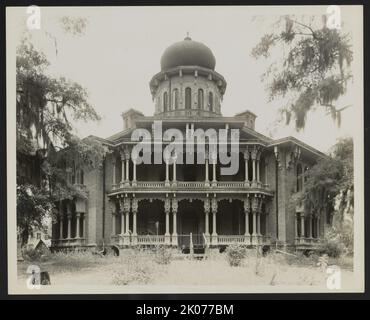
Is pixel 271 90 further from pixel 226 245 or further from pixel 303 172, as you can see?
pixel 226 245

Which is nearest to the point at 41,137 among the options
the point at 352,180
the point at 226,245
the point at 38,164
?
the point at 38,164

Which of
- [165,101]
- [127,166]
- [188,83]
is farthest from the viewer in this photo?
[188,83]

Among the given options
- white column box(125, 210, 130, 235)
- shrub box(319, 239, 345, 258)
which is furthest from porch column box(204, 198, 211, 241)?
shrub box(319, 239, 345, 258)

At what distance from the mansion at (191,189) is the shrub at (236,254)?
0.54 feet

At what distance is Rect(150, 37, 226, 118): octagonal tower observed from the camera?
48.3 ft

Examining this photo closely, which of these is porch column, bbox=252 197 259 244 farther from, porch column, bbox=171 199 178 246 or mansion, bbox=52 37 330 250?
porch column, bbox=171 199 178 246

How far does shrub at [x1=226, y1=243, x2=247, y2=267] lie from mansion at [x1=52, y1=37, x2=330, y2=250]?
16cm

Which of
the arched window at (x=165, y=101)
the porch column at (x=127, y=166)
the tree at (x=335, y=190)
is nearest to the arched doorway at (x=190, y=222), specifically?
the porch column at (x=127, y=166)

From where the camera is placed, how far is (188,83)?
1664 centimetres

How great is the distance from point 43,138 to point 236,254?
6.06 metres

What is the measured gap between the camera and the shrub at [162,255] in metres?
14.5

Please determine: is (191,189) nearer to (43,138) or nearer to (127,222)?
(127,222)

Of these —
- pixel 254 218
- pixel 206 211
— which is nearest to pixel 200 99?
pixel 206 211

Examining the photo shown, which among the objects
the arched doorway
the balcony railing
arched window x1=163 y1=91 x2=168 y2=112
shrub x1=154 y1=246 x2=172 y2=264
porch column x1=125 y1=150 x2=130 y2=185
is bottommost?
shrub x1=154 y1=246 x2=172 y2=264
